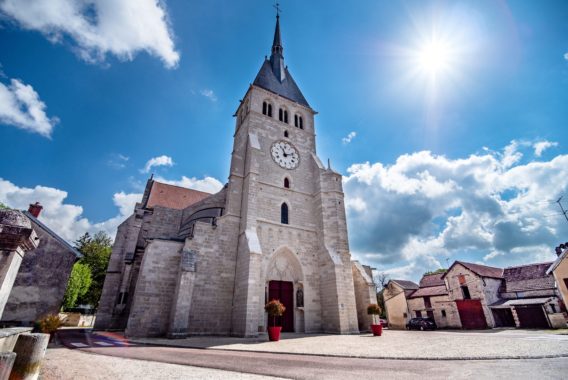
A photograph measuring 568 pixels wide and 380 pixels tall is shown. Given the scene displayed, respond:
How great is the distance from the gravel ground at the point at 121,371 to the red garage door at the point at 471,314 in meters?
25.5

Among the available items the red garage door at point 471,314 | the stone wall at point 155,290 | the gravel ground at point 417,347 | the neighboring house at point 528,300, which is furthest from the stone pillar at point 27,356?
the red garage door at point 471,314

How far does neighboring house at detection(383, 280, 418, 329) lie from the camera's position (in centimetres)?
2825

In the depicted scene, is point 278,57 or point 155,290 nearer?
point 155,290

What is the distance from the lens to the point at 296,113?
74.1 ft

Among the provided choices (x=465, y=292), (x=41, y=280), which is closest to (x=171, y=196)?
(x=41, y=280)

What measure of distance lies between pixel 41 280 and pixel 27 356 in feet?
26.5

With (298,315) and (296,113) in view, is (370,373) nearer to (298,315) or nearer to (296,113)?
(298,315)

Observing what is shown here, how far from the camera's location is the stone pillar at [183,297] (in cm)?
1161

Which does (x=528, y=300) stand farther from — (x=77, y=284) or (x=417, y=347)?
(x=77, y=284)

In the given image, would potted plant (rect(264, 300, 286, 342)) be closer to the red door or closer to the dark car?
the red door

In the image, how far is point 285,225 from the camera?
16594 mm

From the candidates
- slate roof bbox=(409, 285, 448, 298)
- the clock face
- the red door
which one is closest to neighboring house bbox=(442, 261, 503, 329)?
slate roof bbox=(409, 285, 448, 298)

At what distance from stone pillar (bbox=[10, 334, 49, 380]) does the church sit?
30.6ft

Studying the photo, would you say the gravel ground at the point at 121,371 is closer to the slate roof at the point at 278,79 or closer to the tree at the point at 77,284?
the slate roof at the point at 278,79
